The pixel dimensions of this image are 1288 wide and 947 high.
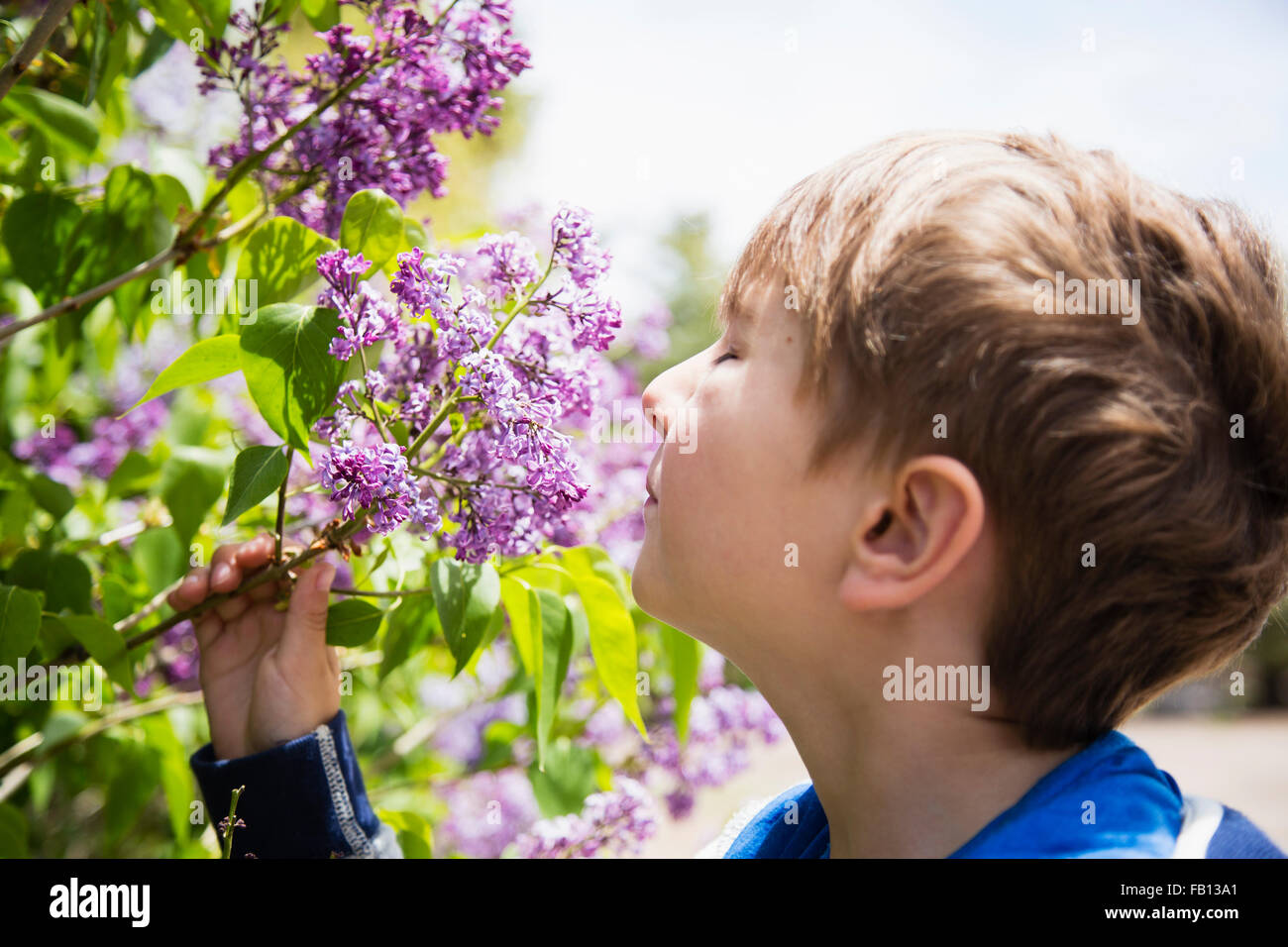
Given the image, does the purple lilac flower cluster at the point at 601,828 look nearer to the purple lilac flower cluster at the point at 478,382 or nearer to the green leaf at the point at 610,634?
the green leaf at the point at 610,634

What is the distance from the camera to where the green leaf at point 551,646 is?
101 centimetres

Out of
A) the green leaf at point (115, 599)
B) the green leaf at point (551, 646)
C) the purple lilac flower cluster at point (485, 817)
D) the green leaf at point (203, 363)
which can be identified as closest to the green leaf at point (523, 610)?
the green leaf at point (551, 646)

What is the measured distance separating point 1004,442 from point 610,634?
1.46 feet

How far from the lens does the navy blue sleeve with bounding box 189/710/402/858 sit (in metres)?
1.03

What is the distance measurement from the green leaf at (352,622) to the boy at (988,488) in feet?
0.94

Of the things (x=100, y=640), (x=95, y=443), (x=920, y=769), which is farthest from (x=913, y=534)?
(x=95, y=443)

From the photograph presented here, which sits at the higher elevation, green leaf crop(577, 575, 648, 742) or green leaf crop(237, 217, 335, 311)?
green leaf crop(237, 217, 335, 311)

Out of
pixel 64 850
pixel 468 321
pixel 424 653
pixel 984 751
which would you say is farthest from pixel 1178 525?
pixel 64 850

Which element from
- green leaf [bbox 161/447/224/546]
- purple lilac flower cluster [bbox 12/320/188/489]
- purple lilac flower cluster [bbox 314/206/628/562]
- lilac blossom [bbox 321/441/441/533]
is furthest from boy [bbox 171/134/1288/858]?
purple lilac flower cluster [bbox 12/320/188/489]

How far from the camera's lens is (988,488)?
79 centimetres

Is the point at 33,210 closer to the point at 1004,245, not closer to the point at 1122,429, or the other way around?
the point at 1004,245

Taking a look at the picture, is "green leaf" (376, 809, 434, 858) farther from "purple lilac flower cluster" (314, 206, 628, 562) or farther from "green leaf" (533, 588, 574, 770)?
Result: "purple lilac flower cluster" (314, 206, 628, 562)

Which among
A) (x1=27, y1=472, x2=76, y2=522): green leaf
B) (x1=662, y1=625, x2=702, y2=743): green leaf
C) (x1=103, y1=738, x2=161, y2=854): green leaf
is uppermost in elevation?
(x1=27, y1=472, x2=76, y2=522): green leaf

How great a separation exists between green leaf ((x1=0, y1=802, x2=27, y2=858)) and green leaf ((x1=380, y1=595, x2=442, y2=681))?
17.9 inches
